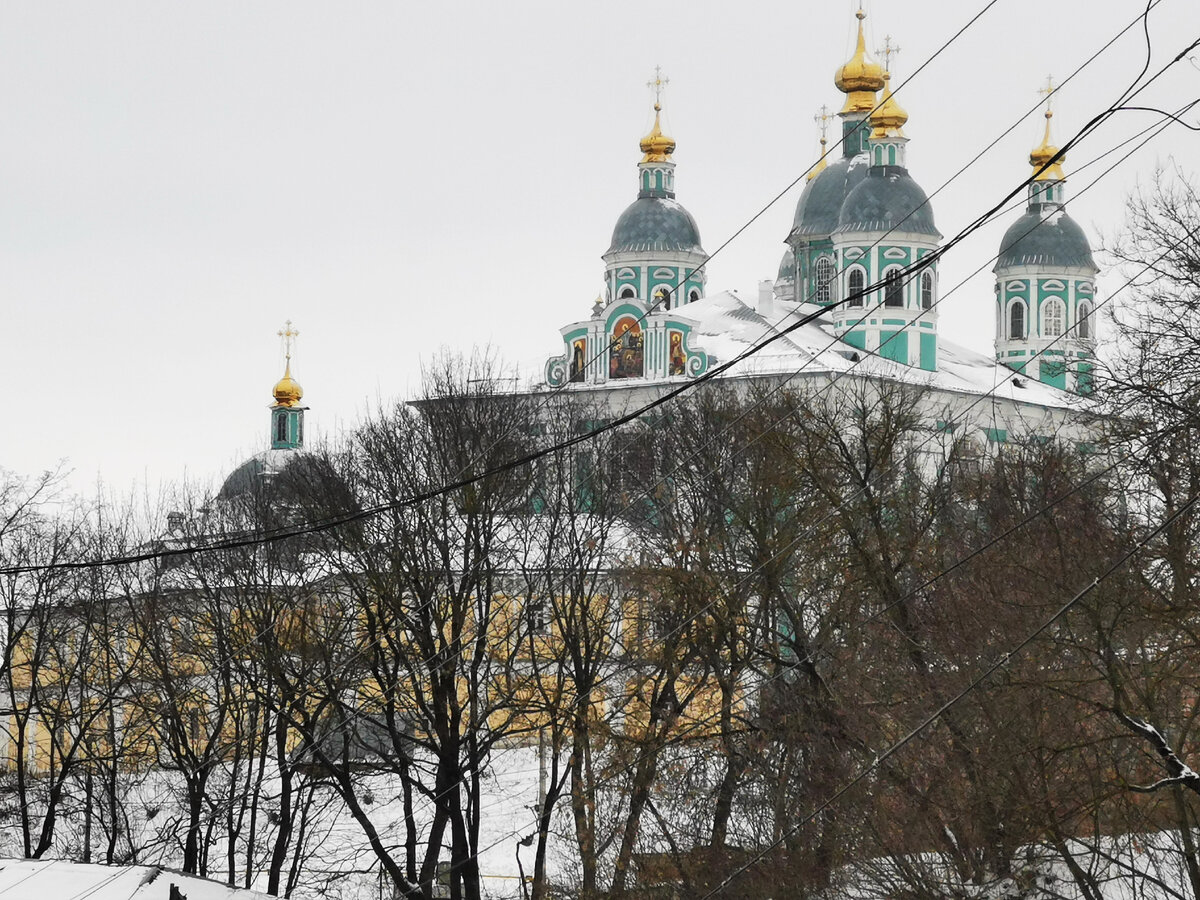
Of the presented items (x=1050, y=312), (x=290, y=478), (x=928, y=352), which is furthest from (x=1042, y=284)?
(x=290, y=478)

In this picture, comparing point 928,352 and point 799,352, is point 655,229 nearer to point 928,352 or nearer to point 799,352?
point 928,352

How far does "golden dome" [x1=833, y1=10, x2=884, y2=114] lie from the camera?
226 feet

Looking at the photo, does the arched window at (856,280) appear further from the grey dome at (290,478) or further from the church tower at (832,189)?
the grey dome at (290,478)

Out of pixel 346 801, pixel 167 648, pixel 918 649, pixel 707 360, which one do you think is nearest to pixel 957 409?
pixel 707 360

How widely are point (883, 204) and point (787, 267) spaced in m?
14.7

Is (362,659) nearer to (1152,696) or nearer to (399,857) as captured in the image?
(399,857)

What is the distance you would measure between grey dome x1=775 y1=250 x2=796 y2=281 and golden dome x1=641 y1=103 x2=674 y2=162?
6596mm

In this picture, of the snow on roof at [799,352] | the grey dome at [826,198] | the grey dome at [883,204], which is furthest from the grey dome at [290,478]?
the grey dome at [826,198]

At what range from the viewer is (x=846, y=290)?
66.9 metres

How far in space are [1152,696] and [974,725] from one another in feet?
11.7

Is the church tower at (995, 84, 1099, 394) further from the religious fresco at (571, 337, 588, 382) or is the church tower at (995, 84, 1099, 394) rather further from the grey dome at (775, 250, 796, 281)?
the religious fresco at (571, 337, 588, 382)

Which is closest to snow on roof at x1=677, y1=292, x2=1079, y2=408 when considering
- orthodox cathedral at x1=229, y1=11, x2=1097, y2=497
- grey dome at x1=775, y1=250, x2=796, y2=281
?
orthodox cathedral at x1=229, y1=11, x2=1097, y2=497

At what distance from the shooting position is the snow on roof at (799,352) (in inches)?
2256

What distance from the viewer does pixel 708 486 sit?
92.6 feet
